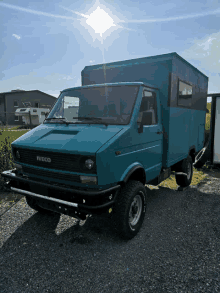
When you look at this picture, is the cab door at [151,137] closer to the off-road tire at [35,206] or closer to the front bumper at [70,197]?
the front bumper at [70,197]

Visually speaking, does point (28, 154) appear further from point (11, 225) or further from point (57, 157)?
point (11, 225)

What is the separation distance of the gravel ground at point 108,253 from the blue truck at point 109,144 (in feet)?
1.32

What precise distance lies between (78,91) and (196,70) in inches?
143

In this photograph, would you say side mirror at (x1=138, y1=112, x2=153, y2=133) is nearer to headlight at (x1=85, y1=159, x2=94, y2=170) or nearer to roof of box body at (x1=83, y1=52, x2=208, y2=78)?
headlight at (x1=85, y1=159, x2=94, y2=170)

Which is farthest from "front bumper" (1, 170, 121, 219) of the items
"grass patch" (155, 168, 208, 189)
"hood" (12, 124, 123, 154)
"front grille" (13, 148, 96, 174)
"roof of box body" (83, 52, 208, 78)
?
"grass patch" (155, 168, 208, 189)

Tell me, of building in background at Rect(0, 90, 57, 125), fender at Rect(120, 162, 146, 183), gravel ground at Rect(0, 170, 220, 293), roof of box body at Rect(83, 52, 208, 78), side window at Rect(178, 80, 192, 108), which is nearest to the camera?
gravel ground at Rect(0, 170, 220, 293)

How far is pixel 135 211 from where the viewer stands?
3656mm

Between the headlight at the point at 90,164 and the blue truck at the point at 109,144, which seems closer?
the headlight at the point at 90,164

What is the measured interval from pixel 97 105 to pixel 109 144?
3.77ft

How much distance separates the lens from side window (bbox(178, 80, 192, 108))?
4.76 m

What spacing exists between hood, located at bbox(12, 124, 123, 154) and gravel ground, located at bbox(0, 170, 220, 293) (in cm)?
146

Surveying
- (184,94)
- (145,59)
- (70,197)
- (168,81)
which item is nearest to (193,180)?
(184,94)

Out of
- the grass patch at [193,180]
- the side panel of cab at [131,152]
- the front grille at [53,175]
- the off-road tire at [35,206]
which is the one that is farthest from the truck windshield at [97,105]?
the grass patch at [193,180]

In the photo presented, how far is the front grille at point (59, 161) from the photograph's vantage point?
290 cm
